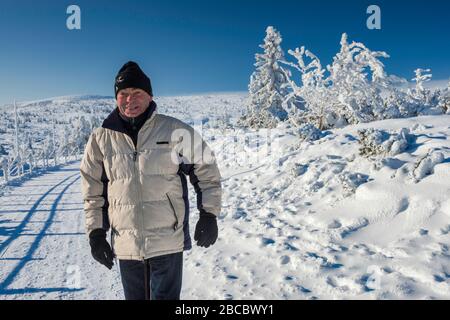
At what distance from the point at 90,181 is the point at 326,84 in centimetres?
991

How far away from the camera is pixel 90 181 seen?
2.97 metres

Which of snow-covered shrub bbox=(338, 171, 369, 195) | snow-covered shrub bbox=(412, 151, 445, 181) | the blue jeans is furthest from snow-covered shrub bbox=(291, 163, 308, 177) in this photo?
the blue jeans

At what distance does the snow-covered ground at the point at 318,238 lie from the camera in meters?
4.29

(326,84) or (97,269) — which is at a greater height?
(326,84)

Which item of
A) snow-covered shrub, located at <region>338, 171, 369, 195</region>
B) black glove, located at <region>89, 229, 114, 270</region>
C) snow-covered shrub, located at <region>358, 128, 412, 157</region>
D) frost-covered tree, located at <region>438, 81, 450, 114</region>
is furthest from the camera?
frost-covered tree, located at <region>438, 81, 450, 114</region>

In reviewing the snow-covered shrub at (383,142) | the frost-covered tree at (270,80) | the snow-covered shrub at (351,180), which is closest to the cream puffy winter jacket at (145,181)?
the snow-covered shrub at (351,180)

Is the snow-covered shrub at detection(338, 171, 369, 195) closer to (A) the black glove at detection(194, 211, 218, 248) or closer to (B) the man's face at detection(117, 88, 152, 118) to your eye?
(A) the black glove at detection(194, 211, 218, 248)

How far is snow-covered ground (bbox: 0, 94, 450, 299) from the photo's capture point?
4.29 m

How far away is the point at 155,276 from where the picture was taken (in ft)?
9.78

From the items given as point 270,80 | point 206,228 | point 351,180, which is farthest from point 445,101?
point 270,80

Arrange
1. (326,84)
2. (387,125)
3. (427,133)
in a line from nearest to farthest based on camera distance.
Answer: (427,133) → (387,125) → (326,84)

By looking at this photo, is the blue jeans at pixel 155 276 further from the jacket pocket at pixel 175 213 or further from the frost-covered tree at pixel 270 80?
the frost-covered tree at pixel 270 80
